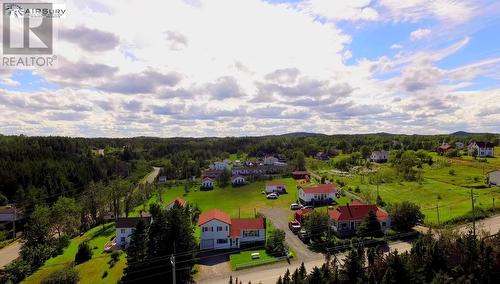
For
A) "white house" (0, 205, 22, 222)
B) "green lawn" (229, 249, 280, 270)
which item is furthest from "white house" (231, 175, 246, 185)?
"green lawn" (229, 249, 280, 270)

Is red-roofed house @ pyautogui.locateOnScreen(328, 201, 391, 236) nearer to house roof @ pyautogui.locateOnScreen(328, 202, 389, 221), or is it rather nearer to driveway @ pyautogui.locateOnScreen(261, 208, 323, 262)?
house roof @ pyautogui.locateOnScreen(328, 202, 389, 221)

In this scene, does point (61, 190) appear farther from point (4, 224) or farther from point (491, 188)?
point (491, 188)

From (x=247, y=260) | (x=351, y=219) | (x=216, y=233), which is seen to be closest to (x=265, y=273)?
(x=247, y=260)

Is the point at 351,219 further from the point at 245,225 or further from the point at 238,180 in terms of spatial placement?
the point at 238,180

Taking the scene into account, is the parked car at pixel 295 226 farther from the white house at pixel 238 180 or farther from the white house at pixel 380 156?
the white house at pixel 380 156

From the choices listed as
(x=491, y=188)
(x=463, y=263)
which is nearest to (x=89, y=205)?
(x=463, y=263)

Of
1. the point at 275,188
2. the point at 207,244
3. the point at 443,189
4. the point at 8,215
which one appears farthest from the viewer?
the point at 275,188
